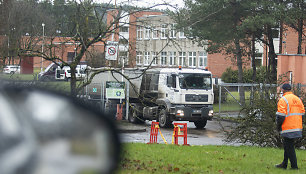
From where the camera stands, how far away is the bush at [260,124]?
14094 mm

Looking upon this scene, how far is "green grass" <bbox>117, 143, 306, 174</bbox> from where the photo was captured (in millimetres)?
9328

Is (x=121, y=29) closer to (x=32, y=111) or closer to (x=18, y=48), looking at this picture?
(x=18, y=48)

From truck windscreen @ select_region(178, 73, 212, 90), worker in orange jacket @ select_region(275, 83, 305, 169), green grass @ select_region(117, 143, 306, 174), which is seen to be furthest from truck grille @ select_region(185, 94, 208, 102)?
worker in orange jacket @ select_region(275, 83, 305, 169)

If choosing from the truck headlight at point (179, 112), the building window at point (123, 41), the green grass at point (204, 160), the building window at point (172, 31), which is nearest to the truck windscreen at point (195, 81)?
the truck headlight at point (179, 112)

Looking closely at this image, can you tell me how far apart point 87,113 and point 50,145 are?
0.86ft

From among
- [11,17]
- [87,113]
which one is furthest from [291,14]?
[87,113]

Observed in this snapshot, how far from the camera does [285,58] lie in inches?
1188

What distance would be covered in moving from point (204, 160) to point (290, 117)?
2.06 meters

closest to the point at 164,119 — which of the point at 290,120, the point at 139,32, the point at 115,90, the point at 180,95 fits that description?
the point at 180,95

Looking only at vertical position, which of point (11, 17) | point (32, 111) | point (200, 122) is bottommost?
point (200, 122)

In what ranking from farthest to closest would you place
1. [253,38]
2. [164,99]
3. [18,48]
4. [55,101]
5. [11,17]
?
[253,38] < [11,17] < [164,99] < [18,48] < [55,101]

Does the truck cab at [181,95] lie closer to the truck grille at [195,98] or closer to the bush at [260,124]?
the truck grille at [195,98]

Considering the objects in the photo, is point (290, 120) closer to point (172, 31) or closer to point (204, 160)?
point (204, 160)

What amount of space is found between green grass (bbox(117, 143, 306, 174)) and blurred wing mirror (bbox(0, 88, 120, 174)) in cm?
626
